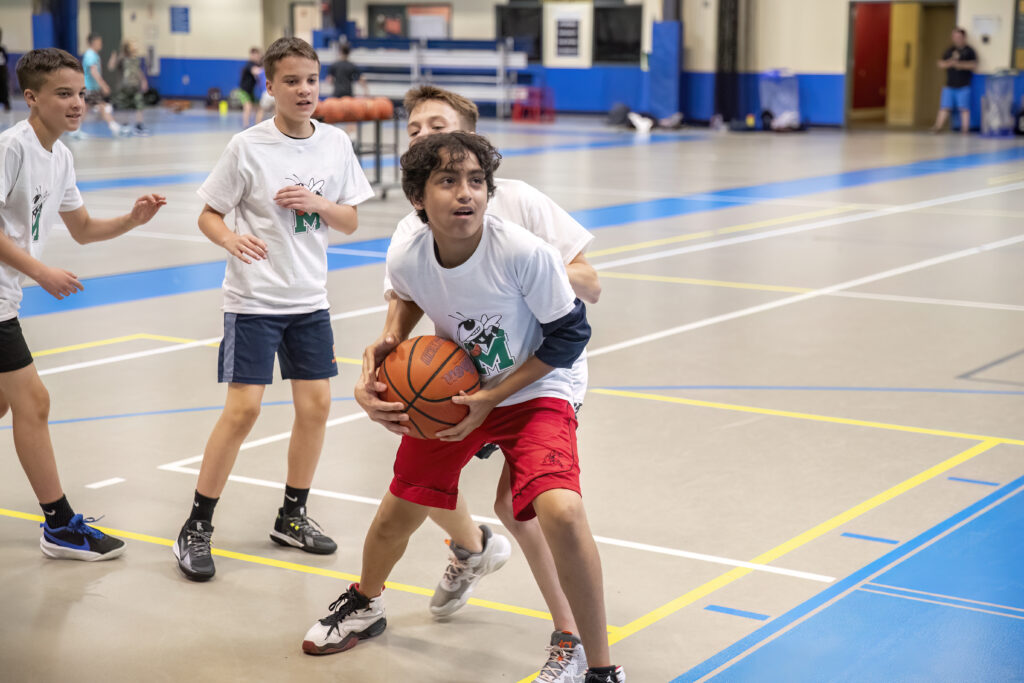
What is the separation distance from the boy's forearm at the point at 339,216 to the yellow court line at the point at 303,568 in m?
1.27

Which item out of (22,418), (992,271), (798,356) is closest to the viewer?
(22,418)

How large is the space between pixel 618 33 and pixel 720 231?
22539 mm

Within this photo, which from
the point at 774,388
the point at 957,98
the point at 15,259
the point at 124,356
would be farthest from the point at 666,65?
the point at 15,259

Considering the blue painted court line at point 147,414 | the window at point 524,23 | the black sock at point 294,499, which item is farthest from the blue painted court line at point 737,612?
the window at point 524,23

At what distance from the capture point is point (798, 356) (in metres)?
8.64

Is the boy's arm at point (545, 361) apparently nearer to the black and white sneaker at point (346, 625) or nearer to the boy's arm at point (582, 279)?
the boy's arm at point (582, 279)

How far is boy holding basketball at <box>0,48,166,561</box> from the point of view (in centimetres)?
480

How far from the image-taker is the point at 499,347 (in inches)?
155

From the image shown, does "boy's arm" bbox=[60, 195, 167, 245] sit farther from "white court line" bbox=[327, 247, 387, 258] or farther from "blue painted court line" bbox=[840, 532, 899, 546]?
"white court line" bbox=[327, 247, 387, 258]

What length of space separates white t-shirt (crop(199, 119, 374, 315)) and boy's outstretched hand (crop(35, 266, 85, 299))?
57 cm

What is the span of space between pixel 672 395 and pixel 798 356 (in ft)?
4.55

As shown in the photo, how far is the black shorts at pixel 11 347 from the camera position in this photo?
4.82 meters

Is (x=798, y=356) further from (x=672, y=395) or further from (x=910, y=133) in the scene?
(x=910, y=133)

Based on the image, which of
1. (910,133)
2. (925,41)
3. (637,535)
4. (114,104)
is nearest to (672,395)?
(637,535)
